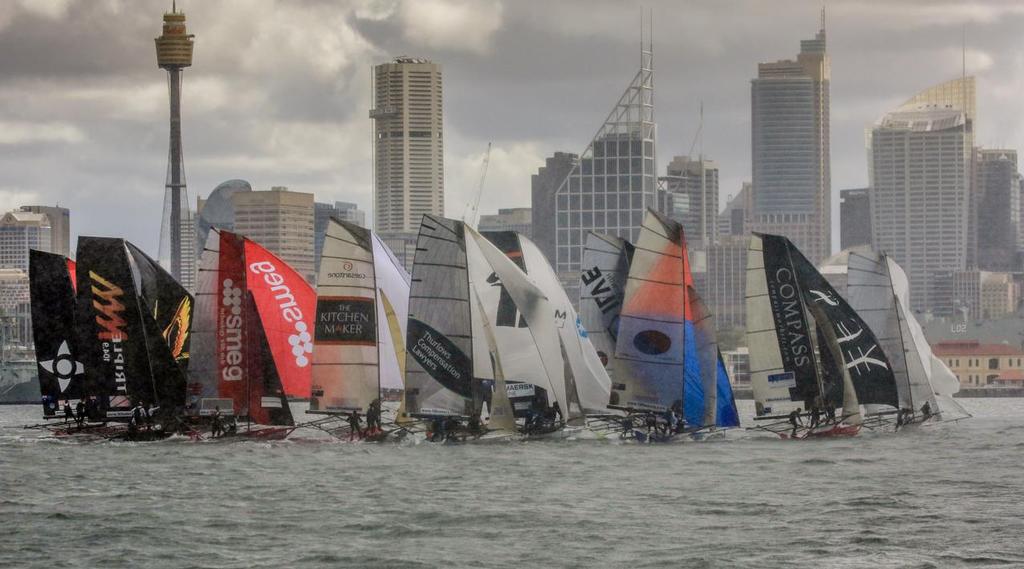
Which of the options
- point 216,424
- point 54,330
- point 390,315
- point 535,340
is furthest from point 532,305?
point 54,330

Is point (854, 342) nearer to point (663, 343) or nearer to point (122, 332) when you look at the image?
point (663, 343)

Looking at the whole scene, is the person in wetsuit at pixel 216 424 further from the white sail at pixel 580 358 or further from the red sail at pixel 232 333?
the white sail at pixel 580 358

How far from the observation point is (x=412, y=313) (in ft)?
206

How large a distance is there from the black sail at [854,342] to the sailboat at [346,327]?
51.6 feet

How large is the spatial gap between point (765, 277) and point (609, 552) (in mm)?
29533

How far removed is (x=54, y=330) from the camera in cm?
A: 6894

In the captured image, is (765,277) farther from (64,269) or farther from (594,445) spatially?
(64,269)

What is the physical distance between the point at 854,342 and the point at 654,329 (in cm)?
925

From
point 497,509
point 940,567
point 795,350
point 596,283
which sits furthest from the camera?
point 596,283

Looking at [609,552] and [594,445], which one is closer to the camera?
[609,552]

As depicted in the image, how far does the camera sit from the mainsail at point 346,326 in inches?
2504

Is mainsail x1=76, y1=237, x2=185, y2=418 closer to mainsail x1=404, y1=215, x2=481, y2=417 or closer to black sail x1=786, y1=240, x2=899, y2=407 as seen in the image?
mainsail x1=404, y1=215, x2=481, y2=417

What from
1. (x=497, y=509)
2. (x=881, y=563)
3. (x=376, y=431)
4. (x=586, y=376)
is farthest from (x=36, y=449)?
(x=881, y=563)

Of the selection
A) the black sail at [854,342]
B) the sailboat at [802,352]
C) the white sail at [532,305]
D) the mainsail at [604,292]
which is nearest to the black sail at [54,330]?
the white sail at [532,305]
